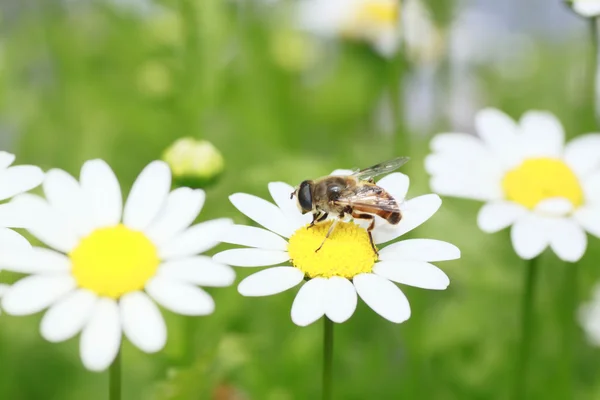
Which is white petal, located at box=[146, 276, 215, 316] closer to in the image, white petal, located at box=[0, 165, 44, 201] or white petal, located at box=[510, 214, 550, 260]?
white petal, located at box=[0, 165, 44, 201]

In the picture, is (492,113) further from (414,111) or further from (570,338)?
(414,111)

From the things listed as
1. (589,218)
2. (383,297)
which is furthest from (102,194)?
(589,218)

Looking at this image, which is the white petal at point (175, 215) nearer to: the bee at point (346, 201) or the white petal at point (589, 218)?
the bee at point (346, 201)

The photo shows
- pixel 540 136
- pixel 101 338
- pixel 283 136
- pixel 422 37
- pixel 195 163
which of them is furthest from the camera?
pixel 422 37

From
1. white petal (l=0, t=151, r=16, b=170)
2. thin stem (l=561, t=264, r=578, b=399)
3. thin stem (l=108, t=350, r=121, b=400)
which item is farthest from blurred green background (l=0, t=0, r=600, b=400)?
white petal (l=0, t=151, r=16, b=170)

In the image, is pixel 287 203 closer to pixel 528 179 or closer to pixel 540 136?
pixel 528 179

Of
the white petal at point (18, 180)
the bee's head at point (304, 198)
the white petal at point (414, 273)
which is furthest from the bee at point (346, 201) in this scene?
the white petal at point (18, 180)
